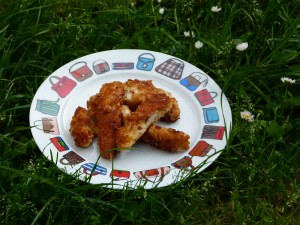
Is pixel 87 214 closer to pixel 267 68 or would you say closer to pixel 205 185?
pixel 205 185

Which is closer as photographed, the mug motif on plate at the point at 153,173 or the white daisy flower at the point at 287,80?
the mug motif on plate at the point at 153,173

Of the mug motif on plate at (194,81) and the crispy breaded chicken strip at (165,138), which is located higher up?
the mug motif on plate at (194,81)

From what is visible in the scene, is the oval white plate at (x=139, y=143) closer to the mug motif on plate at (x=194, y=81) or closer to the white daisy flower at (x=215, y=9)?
the mug motif on plate at (x=194, y=81)

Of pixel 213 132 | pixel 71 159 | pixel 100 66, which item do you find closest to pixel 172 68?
pixel 100 66

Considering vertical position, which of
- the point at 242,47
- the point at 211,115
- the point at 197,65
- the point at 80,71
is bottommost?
the point at 211,115

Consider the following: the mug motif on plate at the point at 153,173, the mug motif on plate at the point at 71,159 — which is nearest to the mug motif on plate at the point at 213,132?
the mug motif on plate at the point at 153,173

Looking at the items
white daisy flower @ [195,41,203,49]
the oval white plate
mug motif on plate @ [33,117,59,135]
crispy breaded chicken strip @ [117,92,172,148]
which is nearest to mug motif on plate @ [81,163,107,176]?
the oval white plate

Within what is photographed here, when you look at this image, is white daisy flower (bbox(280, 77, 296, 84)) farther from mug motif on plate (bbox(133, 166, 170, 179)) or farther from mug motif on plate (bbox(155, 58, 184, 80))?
mug motif on plate (bbox(133, 166, 170, 179))

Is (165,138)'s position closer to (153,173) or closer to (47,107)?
(153,173)

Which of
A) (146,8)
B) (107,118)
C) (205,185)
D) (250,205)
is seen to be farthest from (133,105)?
(146,8)
